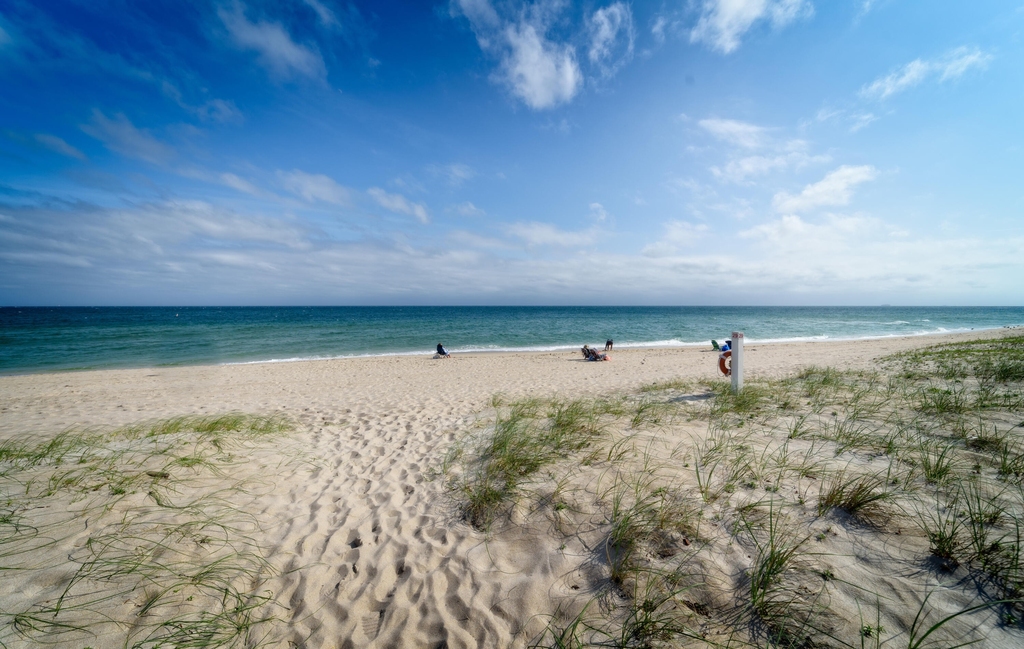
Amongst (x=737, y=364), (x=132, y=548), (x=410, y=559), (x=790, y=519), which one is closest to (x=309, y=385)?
(x=132, y=548)

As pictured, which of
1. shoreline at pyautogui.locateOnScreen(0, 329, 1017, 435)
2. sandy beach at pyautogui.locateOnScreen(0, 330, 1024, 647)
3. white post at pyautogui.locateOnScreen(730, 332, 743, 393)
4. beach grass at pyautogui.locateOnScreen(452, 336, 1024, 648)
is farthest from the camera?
shoreline at pyautogui.locateOnScreen(0, 329, 1017, 435)

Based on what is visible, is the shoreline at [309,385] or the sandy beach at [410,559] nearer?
the sandy beach at [410,559]

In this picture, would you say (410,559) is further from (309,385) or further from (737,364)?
(309,385)

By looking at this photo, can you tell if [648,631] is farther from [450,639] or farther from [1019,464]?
[1019,464]

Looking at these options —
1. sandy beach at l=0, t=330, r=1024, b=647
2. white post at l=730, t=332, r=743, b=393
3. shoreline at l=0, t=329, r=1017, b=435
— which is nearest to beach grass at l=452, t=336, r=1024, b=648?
sandy beach at l=0, t=330, r=1024, b=647

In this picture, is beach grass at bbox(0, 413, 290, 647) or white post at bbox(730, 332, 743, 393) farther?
white post at bbox(730, 332, 743, 393)

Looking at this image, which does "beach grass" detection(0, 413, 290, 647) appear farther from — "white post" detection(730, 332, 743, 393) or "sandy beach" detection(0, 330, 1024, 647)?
"white post" detection(730, 332, 743, 393)

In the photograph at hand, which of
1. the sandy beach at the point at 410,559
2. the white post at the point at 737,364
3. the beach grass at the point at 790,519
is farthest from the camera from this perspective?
the white post at the point at 737,364

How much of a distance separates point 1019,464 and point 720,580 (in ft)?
12.6

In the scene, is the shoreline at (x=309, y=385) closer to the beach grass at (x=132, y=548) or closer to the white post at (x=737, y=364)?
the white post at (x=737, y=364)

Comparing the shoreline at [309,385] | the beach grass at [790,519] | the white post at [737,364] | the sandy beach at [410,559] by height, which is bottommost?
the shoreline at [309,385]

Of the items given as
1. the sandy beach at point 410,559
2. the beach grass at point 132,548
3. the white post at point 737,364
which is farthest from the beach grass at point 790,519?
the beach grass at point 132,548

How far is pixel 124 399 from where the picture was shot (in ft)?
34.1

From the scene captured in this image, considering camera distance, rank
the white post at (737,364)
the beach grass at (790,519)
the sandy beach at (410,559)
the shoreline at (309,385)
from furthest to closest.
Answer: the shoreline at (309,385) → the white post at (737,364) → the sandy beach at (410,559) → the beach grass at (790,519)
